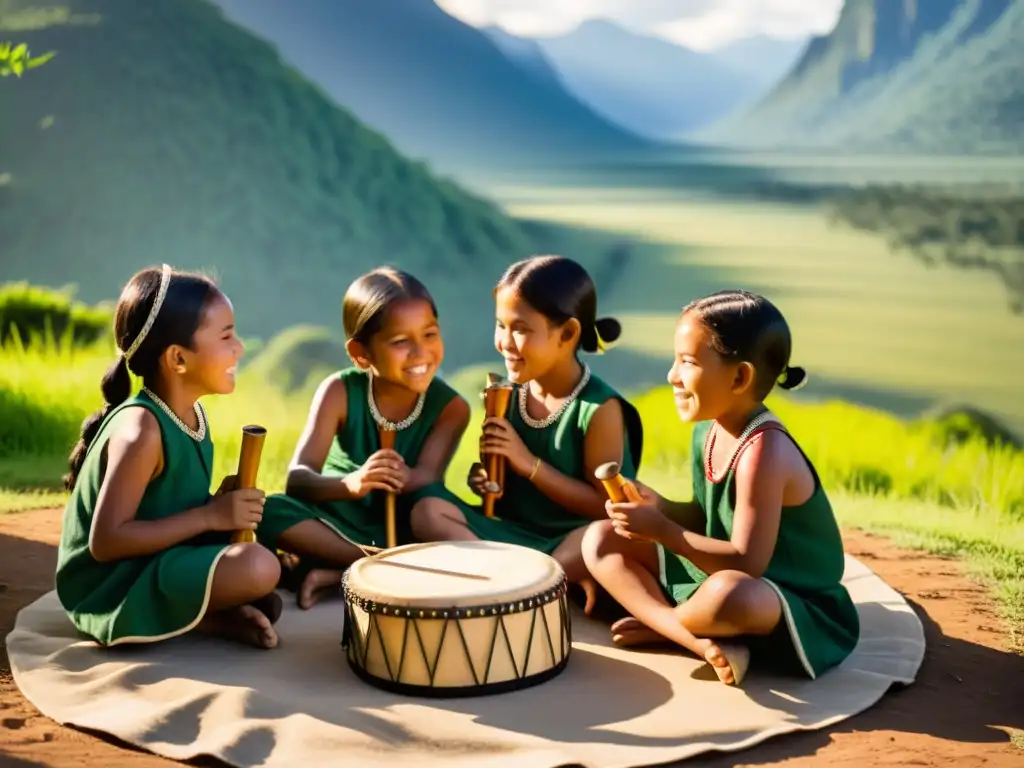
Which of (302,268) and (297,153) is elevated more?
(297,153)

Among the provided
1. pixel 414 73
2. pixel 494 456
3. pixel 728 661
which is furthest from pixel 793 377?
pixel 414 73


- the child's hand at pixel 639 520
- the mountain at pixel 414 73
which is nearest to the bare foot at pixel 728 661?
the child's hand at pixel 639 520

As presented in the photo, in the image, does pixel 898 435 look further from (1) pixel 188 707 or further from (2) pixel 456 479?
(1) pixel 188 707

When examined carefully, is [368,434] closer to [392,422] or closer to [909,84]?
[392,422]

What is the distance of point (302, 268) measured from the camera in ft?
36.3

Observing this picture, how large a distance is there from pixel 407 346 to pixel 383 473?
48 centimetres

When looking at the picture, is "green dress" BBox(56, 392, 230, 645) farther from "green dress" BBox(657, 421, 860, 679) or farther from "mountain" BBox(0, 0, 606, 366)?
"mountain" BBox(0, 0, 606, 366)

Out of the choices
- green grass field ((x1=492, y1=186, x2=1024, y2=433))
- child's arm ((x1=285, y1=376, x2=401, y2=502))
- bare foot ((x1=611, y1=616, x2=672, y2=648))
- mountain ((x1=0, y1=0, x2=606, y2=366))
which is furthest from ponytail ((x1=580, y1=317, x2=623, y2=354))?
mountain ((x1=0, y1=0, x2=606, y2=366))

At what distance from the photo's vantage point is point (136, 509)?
3.51 metres

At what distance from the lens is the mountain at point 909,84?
8891mm

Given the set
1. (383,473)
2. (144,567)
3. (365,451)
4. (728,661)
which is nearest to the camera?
(728,661)

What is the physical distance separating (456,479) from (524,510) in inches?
113

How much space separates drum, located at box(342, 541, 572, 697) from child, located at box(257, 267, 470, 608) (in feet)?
2.18

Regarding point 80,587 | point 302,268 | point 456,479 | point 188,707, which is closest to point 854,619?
point 188,707
